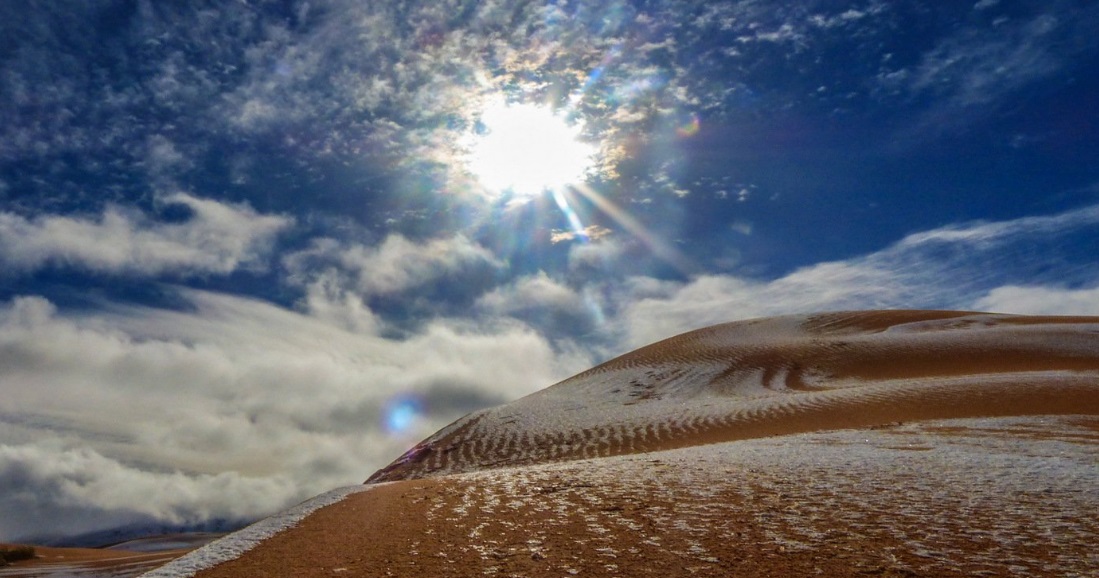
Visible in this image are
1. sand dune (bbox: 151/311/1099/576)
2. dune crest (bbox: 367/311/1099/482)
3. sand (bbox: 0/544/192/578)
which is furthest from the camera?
dune crest (bbox: 367/311/1099/482)

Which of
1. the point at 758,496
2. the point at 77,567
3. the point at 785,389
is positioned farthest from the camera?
the point at 785,389

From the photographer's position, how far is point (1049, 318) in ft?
154

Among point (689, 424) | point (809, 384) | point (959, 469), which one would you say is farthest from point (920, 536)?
point (809, 384)

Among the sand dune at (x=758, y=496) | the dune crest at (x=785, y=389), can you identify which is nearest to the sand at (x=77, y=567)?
the sand dune at (x=758, y=496)

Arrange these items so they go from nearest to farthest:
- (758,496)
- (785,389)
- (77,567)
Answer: (758,496) < (77,567) < (785,389)

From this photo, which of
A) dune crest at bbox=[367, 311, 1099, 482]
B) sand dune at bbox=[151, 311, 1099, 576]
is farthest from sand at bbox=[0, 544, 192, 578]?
dune crest at bbox=[367, 311, 1099, 482]

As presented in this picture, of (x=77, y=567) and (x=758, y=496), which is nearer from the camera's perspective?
(x=758, y=496)

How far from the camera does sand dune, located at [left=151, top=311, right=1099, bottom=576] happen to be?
730 centimetres

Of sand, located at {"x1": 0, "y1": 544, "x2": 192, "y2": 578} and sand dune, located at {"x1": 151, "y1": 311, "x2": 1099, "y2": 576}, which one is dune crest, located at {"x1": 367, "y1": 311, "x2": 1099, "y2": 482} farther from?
sand, located at {"x1": 0, "y1": 544, "x2": 192, "y2": 578}

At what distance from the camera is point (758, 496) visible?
34.2ft

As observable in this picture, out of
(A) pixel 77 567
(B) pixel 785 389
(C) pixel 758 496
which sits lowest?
(A) pixel 77 567

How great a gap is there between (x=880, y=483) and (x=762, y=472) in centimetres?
227

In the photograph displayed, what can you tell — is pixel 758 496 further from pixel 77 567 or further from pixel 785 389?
pixel 785 389

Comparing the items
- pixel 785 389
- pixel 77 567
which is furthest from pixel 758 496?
pixel 785 389
